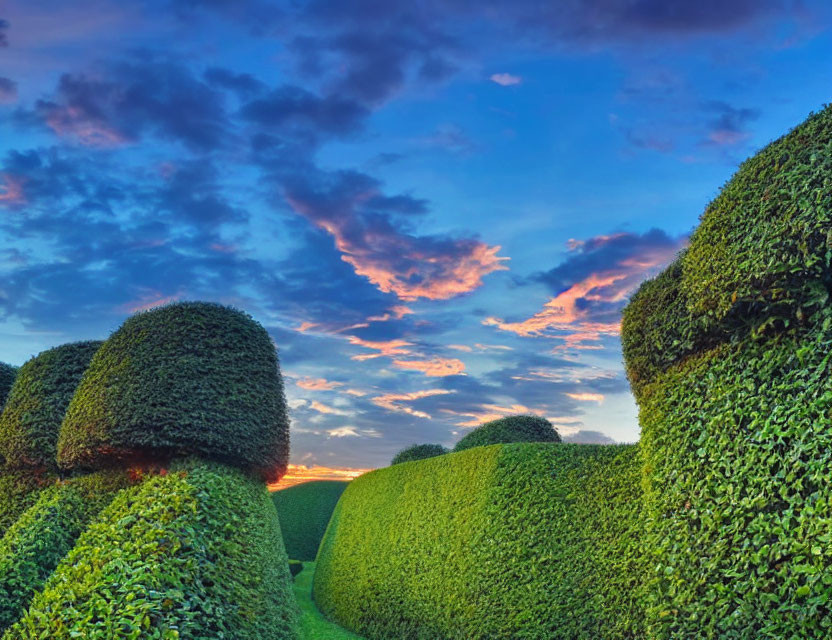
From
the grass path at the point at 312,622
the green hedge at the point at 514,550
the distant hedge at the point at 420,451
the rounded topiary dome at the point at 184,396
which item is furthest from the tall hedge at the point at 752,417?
the distant hedge at the point at 420,451

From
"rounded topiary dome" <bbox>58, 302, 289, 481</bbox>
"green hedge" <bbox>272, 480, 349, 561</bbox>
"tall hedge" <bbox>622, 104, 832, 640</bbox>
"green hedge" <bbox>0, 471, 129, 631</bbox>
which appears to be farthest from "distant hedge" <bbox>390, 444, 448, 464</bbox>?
"tall hedge" <bbox>622, 104, 832, 640</bbox>

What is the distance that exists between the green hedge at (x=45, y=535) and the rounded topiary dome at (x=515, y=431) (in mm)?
7876

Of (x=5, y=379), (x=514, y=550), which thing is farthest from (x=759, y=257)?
(x=5, y=379)

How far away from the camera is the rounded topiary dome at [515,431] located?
14.1 metres

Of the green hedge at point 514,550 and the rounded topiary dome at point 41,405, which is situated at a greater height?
the rounded topiary dome at point 41,405

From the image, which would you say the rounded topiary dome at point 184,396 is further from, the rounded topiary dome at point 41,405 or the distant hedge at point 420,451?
the distant hedge at point 420,451

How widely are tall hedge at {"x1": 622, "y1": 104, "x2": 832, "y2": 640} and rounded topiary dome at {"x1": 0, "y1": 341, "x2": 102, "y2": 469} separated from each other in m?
9.55

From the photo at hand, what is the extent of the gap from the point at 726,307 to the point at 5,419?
11898mm

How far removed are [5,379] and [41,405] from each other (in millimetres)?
3671

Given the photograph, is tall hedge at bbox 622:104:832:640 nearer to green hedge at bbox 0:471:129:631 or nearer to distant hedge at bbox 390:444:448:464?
green hedge at bbox 0:471:129:631

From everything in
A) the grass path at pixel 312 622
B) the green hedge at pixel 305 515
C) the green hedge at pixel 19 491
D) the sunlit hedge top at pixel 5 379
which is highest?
the sunlit hedge top at pixel 5 379

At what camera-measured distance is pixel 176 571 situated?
627 centimetres

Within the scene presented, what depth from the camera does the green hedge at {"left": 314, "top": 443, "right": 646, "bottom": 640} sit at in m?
6.98

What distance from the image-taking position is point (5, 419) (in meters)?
11.4
